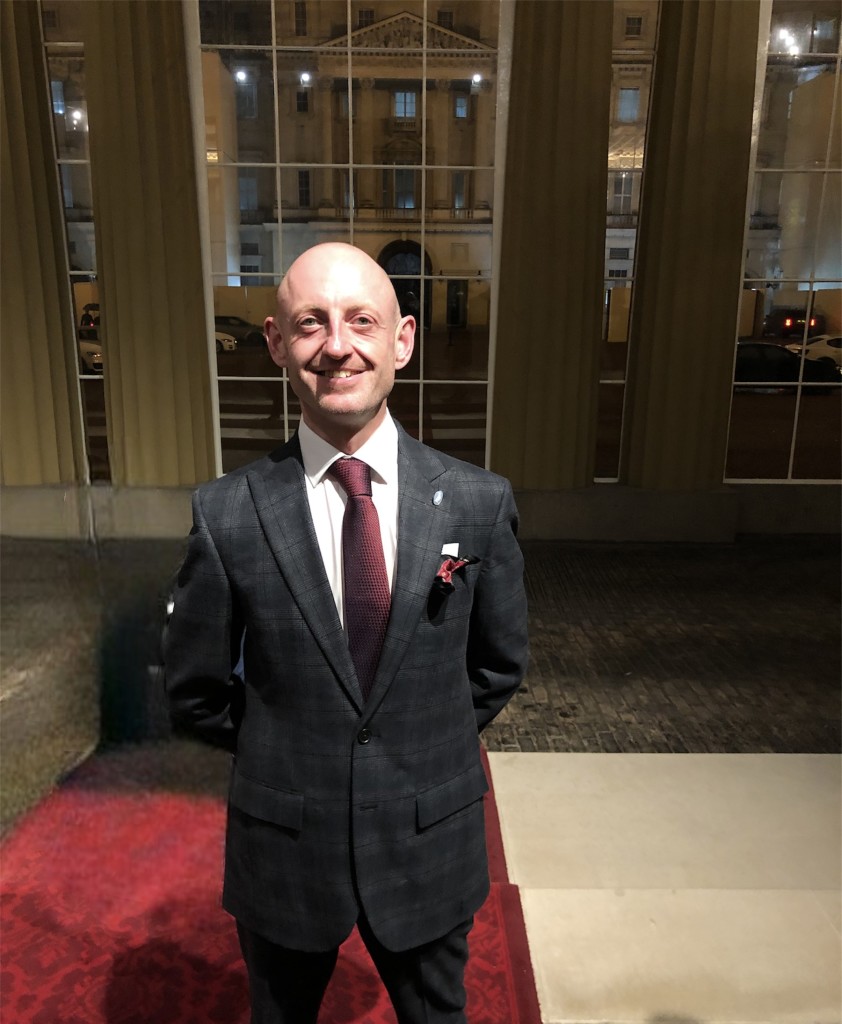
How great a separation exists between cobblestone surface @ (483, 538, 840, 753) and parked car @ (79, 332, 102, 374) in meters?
4.01

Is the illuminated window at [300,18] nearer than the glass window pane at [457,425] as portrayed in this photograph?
Yes

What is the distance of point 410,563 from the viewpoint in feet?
4.23

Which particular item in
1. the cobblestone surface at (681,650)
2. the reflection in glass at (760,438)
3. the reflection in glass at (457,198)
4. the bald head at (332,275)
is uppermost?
the reflection in glass at (457,198)

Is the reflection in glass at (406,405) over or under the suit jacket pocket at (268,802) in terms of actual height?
under

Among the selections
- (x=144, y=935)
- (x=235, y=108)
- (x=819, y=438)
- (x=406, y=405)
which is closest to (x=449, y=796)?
(x=144, y=935)

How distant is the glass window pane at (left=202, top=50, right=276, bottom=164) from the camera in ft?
19.8

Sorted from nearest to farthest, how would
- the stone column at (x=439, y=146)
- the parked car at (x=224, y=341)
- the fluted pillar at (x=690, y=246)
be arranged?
the fluted pillar at (x=690, y=246) → the stone column at (x=439, y=146) → the parked car at (x=224, y=341)

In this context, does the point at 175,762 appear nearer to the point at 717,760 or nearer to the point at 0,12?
the point at 717,760

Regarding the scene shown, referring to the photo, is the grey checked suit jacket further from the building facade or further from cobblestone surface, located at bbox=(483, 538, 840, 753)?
the building facade

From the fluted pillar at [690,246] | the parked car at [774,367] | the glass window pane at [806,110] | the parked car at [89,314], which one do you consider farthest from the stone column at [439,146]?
the parked car at [774,367]

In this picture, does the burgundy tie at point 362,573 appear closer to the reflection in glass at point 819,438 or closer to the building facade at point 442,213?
the building facade at point 442,213

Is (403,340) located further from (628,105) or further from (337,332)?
(628,105)

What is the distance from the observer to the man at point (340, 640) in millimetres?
1268

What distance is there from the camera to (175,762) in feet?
10.2
